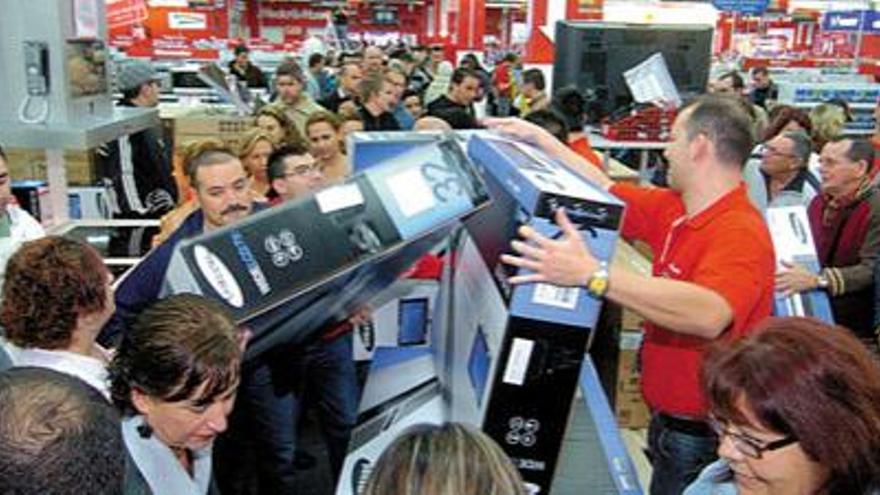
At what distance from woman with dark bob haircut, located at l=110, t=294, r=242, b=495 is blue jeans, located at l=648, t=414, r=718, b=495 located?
4.13ft

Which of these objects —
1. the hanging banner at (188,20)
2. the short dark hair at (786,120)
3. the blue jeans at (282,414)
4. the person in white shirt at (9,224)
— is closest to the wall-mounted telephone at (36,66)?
the person in white shirt at (9,224)

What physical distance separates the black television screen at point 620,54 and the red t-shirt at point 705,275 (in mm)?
4702

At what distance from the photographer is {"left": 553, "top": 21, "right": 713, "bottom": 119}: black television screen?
7031 mm

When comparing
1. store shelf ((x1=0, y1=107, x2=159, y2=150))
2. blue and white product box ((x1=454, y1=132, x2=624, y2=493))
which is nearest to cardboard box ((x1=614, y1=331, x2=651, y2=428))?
blue and white product box ((x1=454, y1=132, x2=624, y2=493))

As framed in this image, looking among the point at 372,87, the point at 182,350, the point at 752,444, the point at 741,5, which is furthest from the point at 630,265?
the point at 741,5

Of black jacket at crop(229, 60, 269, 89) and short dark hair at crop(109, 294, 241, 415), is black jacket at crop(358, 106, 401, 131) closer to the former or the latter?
short dark hair at crop(109, 294, 241, 415)

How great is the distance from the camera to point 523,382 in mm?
1638

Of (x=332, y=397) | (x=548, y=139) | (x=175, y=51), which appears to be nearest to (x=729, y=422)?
(x=548, y=139)

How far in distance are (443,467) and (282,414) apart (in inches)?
77.3

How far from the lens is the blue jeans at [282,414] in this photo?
2.98 meters

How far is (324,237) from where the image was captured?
Answer: 1.64 metres

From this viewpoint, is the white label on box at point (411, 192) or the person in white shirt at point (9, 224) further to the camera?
the person in white shirt at point (9, 224)

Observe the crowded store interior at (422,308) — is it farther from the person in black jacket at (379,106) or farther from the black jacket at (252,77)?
the black jacket at (252,77)

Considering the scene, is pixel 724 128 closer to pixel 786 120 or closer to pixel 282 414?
pixel 282 414
